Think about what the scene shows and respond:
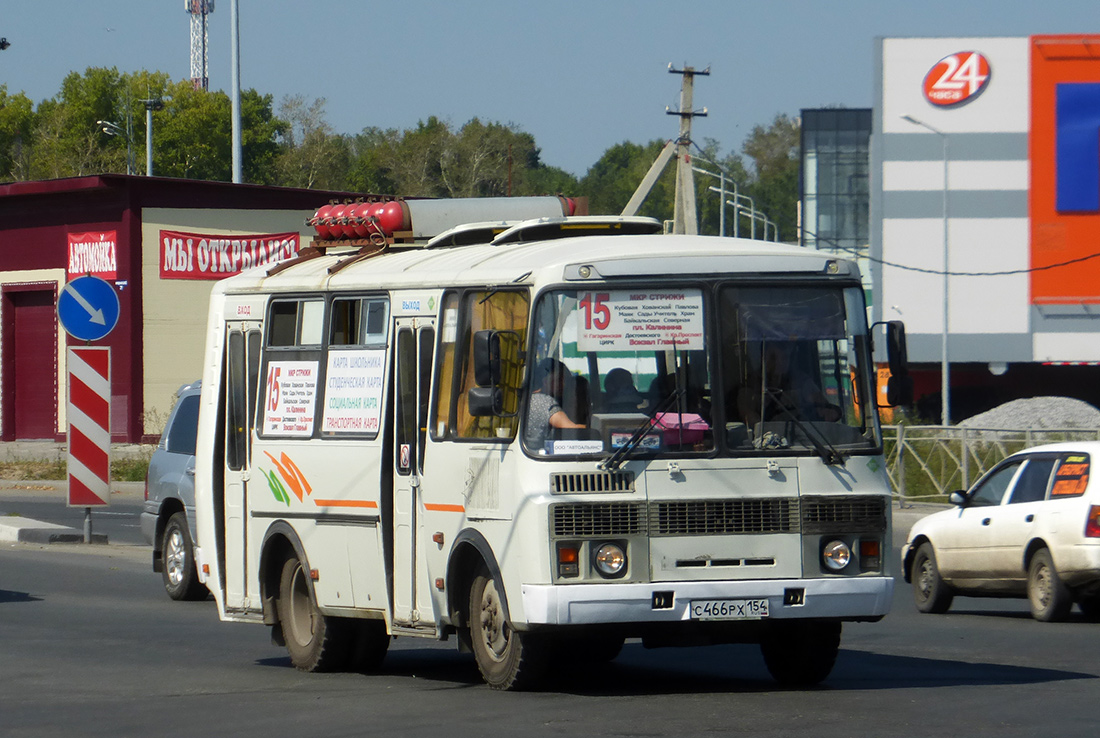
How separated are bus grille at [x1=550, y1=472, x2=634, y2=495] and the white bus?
1 centimetres

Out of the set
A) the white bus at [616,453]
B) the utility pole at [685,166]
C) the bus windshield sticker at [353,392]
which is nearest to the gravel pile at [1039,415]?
the utility pole at [685,166]

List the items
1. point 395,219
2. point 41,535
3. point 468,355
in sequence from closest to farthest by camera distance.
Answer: point 468,355, point 395,219, point 41,535

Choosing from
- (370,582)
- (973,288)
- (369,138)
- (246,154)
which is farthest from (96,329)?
(369,138)

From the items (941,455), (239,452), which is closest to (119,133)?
(941,455)

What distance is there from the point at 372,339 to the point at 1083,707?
14.7 ft

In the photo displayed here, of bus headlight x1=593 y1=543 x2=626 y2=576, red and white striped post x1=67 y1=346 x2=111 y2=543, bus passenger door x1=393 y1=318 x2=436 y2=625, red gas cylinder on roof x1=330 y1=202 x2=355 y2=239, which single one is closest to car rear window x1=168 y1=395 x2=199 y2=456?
red and white striped post x1=67 y1=346 x2=111 y2=543

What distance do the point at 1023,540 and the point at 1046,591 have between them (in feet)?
1.78

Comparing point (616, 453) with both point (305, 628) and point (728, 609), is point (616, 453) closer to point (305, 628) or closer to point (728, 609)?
point (728, 609)

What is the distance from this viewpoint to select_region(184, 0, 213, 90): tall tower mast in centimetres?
14125

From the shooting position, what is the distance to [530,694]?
9.91 meters

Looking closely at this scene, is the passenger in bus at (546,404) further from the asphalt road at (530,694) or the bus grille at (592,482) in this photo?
the asphalt road at (530,694)

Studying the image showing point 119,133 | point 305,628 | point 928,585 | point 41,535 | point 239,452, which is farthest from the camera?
point 119,133

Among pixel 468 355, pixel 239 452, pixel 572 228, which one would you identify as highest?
pixel 572 228

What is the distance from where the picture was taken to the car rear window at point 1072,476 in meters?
15.0
